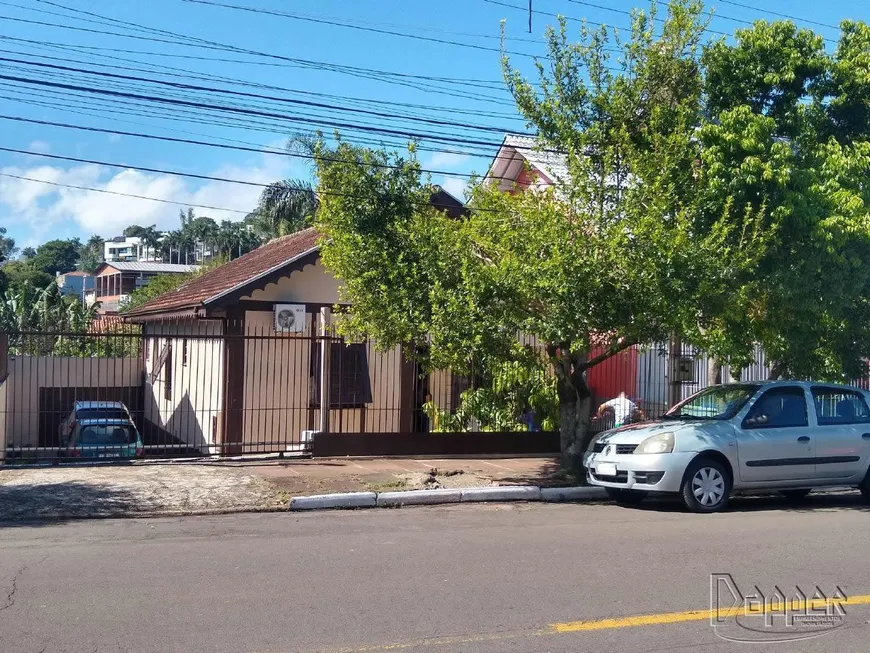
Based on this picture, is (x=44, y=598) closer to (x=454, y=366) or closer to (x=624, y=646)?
(x=624, y=646)

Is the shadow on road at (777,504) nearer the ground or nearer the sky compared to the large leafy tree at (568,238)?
nearer the ground

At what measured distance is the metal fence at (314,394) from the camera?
13711mm

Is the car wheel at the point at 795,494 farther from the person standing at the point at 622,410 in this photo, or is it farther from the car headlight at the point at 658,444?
the person standing at the point at 622,410

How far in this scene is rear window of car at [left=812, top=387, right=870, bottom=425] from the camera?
1150cm

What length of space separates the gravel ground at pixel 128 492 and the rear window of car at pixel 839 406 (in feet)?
22.8

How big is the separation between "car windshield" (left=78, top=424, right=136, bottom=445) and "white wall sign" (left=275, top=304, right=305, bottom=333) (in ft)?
11.3

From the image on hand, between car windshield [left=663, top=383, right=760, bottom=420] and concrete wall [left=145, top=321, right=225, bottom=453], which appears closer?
car windshield [left=663, top=383, right=760, bottom=420]

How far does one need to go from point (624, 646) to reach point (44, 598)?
403 centimetres

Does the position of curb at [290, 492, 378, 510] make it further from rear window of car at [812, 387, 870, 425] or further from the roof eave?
the roof eave

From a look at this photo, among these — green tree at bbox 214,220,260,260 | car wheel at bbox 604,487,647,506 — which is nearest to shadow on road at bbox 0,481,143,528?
car wheel at bbox 604,487,647,506

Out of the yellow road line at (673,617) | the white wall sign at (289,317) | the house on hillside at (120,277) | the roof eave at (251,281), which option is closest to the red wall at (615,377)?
the white wall sign at (289,317)

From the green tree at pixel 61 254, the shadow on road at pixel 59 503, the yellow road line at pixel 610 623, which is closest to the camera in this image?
the yellow road line at pixel 610 623

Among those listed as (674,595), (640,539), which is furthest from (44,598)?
(640,539)

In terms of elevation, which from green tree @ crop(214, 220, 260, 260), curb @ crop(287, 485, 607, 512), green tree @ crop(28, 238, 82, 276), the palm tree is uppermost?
green tree @ crop(28, 238, 82, 276)
